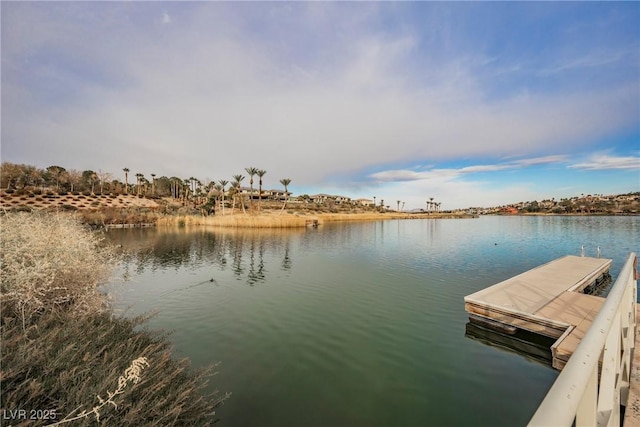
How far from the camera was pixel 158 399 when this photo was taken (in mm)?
4203

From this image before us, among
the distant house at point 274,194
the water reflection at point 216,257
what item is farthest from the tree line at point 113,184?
the water reflection at point 216,257

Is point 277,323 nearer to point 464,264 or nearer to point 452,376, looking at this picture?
point 452,376

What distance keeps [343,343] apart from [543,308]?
23.0ft

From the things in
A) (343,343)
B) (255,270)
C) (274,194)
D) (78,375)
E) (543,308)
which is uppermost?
(274,194)

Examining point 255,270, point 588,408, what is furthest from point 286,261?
point 588,408

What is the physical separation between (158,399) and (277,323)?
6130 mm

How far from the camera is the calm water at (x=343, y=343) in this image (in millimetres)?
5859

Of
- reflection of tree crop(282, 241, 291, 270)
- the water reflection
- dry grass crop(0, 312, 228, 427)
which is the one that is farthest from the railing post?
reflection of tree crop(282, 241, 291, 270)

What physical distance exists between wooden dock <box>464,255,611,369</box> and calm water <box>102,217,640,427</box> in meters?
0.77

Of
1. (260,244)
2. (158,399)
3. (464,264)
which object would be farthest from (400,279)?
(260,244)

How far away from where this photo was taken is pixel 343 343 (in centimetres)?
866

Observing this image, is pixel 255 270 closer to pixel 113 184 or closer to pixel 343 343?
pixel 343 343

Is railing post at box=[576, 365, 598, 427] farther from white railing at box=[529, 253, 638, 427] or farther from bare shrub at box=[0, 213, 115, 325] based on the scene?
bare shrub at box=[0, 213, 115, 325]

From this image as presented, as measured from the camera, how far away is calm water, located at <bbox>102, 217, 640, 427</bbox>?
231 inches
